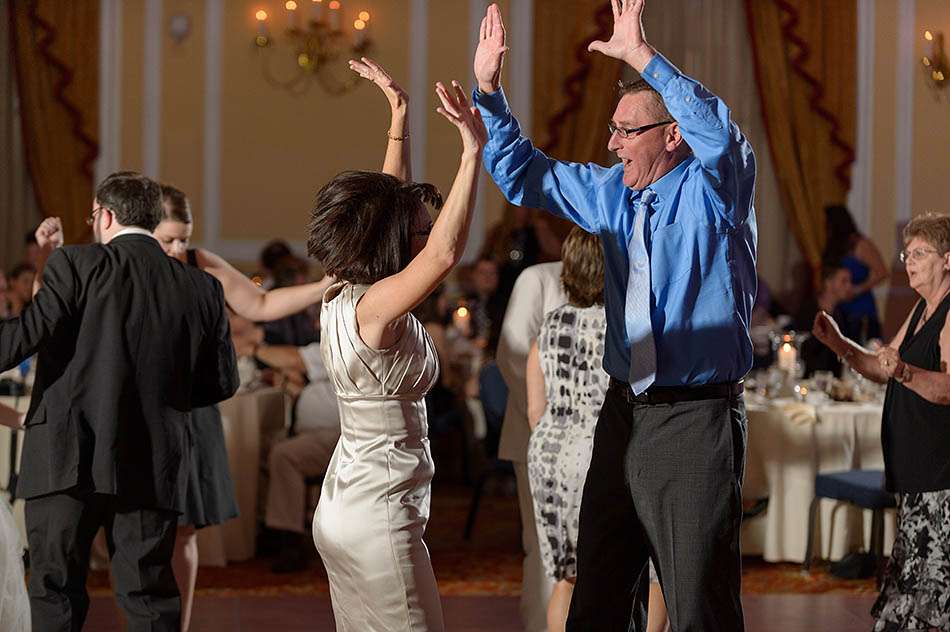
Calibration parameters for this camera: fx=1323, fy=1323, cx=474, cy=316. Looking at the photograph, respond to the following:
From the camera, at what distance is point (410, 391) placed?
2.48m

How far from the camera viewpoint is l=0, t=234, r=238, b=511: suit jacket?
3.21 metres

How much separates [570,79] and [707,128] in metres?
7.76

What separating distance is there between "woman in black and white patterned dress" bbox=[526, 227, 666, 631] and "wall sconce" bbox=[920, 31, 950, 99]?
7.01 metres

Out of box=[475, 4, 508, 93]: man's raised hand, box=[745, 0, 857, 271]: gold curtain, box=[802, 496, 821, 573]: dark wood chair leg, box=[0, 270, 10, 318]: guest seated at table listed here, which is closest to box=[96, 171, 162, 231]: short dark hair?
box=[475, 4, 508, 93]: man's raised hand

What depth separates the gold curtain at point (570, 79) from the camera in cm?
1001

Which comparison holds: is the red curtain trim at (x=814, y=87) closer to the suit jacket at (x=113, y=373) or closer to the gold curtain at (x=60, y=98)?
the gold curtain at (x=60, y=98)

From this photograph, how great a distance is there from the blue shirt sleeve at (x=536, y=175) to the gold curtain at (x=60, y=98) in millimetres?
7819

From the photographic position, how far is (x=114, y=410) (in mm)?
3258

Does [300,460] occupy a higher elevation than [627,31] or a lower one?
lower

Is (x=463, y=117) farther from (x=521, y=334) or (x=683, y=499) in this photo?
(x=521, y=334)

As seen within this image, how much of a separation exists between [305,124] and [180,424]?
693cm

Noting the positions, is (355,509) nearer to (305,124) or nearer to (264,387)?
(264,387)

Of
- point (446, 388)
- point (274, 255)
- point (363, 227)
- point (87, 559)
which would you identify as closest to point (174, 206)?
point (87, 559)

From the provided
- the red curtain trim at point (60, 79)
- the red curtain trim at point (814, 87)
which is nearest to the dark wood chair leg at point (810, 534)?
the red curtain trim at point (814, 87)
